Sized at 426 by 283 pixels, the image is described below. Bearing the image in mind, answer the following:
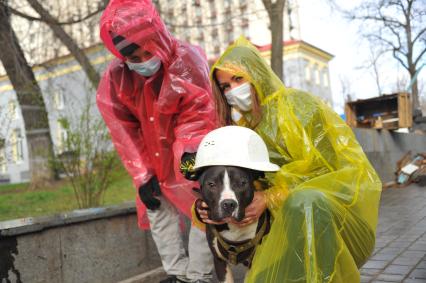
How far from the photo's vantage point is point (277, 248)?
7.02 feet

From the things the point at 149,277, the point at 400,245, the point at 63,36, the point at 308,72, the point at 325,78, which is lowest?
the point at 400,245

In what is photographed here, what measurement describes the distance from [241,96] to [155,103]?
2.73 feet

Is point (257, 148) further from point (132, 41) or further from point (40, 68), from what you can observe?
point (40, 68)

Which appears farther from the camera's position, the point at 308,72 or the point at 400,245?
the point at 308,72

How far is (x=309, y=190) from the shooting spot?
2104 mm

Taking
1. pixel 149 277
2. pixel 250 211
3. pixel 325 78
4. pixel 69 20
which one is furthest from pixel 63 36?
pixel 325 78

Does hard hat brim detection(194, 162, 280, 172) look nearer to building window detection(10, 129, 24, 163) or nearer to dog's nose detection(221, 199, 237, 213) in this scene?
dog's nose detection(221, 199, 237, 213)

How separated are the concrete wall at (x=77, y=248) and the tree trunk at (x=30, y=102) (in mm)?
2878

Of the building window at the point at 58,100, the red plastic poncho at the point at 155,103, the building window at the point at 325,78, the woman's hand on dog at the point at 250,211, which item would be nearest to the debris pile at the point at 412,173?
the building window at the point at 58,100

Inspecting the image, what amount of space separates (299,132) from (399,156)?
36.9ft

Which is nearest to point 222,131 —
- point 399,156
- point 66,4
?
point 66,4

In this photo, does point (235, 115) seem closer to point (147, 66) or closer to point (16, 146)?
point (147, 66)

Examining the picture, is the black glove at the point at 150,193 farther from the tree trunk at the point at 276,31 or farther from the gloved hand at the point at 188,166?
the tree trunk at the point at 276,31

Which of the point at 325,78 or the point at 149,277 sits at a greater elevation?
the point at 325,78
